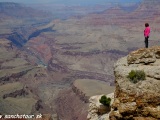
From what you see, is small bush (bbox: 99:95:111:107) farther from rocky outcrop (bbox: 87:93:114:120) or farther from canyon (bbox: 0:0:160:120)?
canyon (bbox: 0:0:160:120)

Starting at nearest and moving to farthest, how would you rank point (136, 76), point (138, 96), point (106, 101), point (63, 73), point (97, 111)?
point (138, 96), point (136, 76), point (106, 101), point (97, 111), point (63, 73)

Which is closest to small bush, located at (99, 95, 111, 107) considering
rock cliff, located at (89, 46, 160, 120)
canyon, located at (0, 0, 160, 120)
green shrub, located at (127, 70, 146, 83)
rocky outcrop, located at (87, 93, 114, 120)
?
rocky outcrop, located at (87, 93, 114, 120)

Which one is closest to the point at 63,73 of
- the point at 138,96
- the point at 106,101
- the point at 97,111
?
the point at 97,111

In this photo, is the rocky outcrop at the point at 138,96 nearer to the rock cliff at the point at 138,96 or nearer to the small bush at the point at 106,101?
the rock cliff at the point at 138,96

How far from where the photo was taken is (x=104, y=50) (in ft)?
495

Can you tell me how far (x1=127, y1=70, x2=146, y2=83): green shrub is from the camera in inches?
495

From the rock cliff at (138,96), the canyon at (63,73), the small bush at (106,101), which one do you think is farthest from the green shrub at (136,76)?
the canyon at (63,73)

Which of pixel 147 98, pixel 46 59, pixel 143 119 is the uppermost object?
pixel 147 98

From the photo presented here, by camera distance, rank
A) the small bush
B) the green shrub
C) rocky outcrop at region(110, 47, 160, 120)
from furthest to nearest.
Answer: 1. the small bush
2. the green shrub
3. rocky outcrop at region(110, 47, 160, 120)

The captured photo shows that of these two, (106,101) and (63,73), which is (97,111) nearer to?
(106,101)

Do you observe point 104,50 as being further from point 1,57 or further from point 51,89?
point 51,89

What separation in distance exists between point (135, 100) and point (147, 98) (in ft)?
1.53

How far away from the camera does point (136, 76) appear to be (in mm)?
12578

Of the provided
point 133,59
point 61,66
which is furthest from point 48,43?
point 133,59
